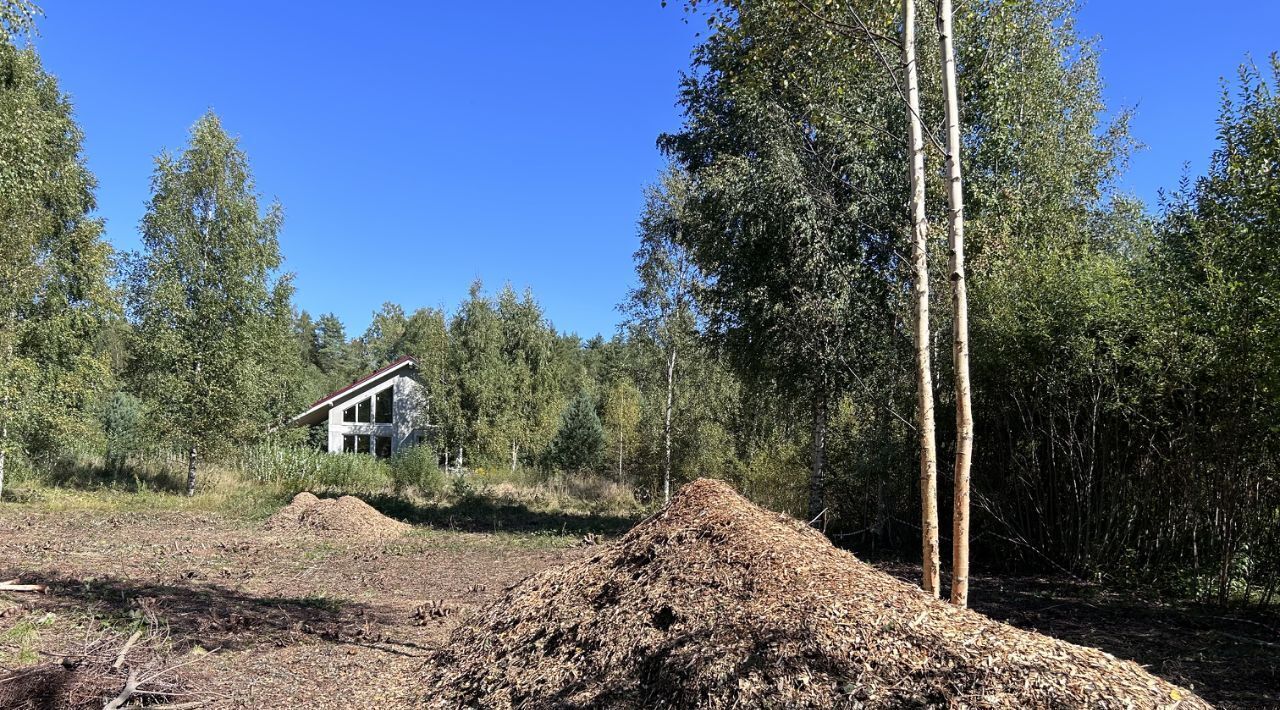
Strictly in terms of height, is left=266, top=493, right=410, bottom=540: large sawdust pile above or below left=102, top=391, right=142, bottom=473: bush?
below

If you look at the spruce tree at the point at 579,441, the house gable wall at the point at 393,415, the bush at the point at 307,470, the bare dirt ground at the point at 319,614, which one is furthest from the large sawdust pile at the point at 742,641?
the house gable wall at the point at 393,415

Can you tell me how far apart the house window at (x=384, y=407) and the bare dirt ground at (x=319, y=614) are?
19634mm

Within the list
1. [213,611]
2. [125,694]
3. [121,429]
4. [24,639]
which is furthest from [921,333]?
[121,429]

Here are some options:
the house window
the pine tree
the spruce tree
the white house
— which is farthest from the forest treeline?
the house window

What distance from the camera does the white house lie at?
30328mm

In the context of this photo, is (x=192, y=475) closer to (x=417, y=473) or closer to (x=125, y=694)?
(x=417, y=473)

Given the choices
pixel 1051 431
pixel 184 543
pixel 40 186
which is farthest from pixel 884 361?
pixel 40 186

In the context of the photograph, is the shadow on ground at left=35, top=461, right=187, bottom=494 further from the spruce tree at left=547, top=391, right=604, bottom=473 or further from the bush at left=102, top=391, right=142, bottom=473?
the spruce tree at left=547, top=391, right=604, bottom=473

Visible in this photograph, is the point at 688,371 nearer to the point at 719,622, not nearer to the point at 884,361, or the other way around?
the point at 884,361

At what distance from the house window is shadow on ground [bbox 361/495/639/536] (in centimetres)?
1419

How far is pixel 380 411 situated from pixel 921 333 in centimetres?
3037

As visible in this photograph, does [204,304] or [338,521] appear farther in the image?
[204,304]

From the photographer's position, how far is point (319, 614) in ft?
22.9

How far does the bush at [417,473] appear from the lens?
19750 mm
